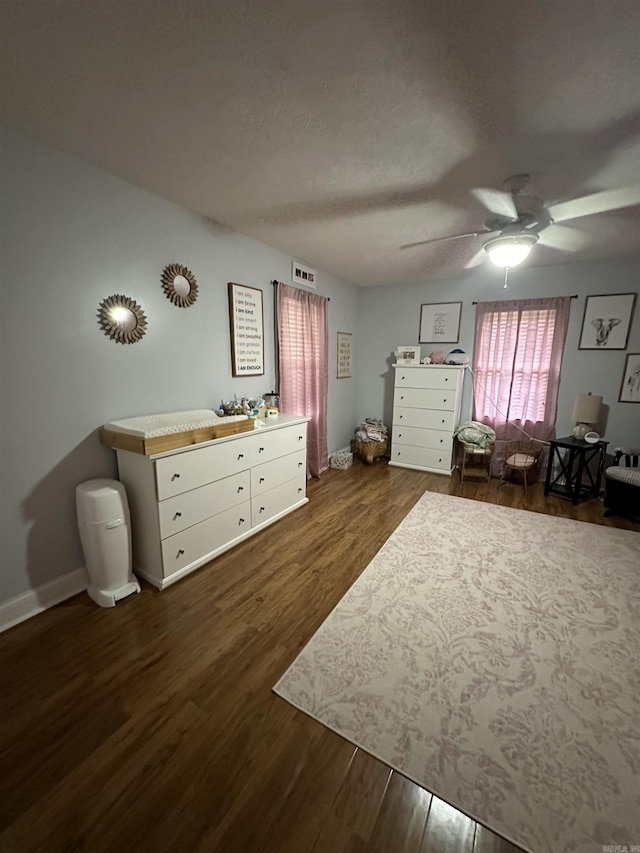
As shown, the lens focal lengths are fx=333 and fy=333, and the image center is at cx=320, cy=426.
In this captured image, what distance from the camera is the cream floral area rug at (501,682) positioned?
110cm

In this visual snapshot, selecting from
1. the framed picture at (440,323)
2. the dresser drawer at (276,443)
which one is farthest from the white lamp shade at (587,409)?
the dresser drawer at (276,443)

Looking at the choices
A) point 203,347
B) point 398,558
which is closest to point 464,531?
point 398,558

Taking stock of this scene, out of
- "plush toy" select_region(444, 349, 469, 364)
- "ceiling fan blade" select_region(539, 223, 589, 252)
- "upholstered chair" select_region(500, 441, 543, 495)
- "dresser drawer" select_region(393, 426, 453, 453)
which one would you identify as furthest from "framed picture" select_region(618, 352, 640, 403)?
"dresser drawer" select_region(393, 426, 453, 453)

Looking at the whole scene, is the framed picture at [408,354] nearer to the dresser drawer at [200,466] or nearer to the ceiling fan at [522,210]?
the ceiling fan at [522,210]

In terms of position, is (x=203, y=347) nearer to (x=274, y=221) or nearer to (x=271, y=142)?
(x=274, y=221)

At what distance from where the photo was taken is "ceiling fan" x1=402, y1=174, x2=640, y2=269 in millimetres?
2014

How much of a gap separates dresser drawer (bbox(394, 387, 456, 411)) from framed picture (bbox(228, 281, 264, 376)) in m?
2.02

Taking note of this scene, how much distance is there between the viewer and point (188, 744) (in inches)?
49.0

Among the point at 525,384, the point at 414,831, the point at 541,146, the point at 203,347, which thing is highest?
the point at 541,146

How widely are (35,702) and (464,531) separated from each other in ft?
9.22

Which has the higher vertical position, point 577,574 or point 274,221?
point 274,221

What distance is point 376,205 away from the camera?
2.24 meters

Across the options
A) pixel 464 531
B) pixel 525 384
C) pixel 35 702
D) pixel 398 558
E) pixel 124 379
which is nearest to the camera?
pixel 35 702

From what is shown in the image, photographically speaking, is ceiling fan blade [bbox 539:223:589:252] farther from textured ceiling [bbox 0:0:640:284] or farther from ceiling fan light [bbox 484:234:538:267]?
ceiling fan light [bbox 484:234:538:267]
